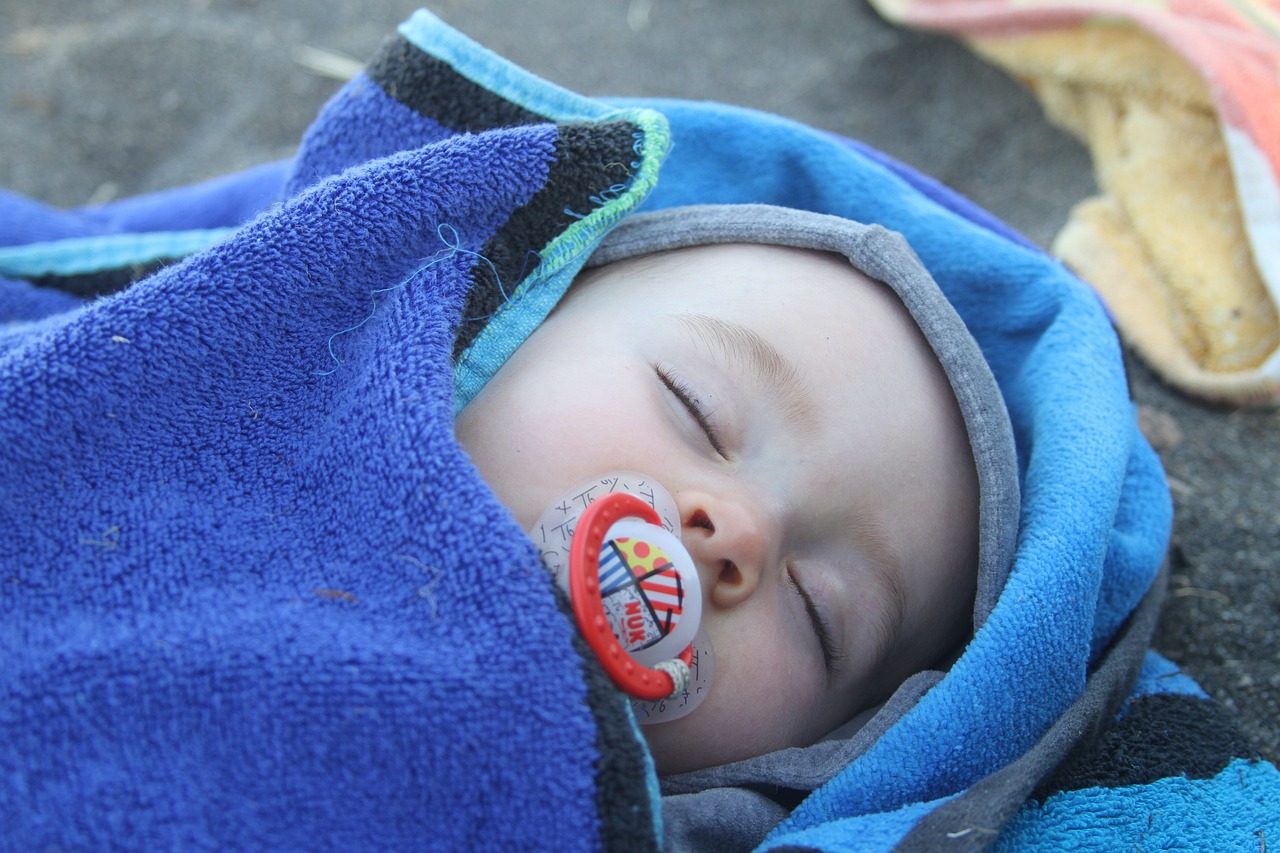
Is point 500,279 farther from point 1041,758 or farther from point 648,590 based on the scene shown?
point 1041,758

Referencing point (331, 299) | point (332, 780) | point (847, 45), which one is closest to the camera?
point (332, 780)

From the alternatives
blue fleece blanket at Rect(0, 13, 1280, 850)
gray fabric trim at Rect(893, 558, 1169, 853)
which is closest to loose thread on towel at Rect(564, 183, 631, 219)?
blue fleece blanket at Rect(0, 13, 1280, 850)

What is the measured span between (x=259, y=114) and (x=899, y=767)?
5.51ft

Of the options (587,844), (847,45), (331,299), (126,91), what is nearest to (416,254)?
(331,299)

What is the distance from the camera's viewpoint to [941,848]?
0.76 m

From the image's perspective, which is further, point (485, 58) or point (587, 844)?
point (485, 58)

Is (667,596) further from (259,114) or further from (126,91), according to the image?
(126,91)

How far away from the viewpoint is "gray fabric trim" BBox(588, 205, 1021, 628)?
101 centimetres

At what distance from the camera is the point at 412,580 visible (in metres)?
0.75

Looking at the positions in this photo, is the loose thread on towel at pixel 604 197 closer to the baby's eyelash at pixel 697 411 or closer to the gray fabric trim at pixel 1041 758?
the baby's eyelash at pixel 697 411

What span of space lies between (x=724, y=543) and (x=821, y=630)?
0.18 m

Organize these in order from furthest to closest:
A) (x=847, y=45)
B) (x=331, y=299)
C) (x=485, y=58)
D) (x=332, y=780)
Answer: (x=847, y=45) → (x=485, y=58) → (x=331, y=299) → (x=332, y=780)

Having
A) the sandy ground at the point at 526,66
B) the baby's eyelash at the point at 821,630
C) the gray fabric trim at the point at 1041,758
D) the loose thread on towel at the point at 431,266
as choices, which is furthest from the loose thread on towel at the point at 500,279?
the sandy ground at the point at 526,66

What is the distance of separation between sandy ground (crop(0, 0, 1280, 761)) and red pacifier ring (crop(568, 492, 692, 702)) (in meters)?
1.02
